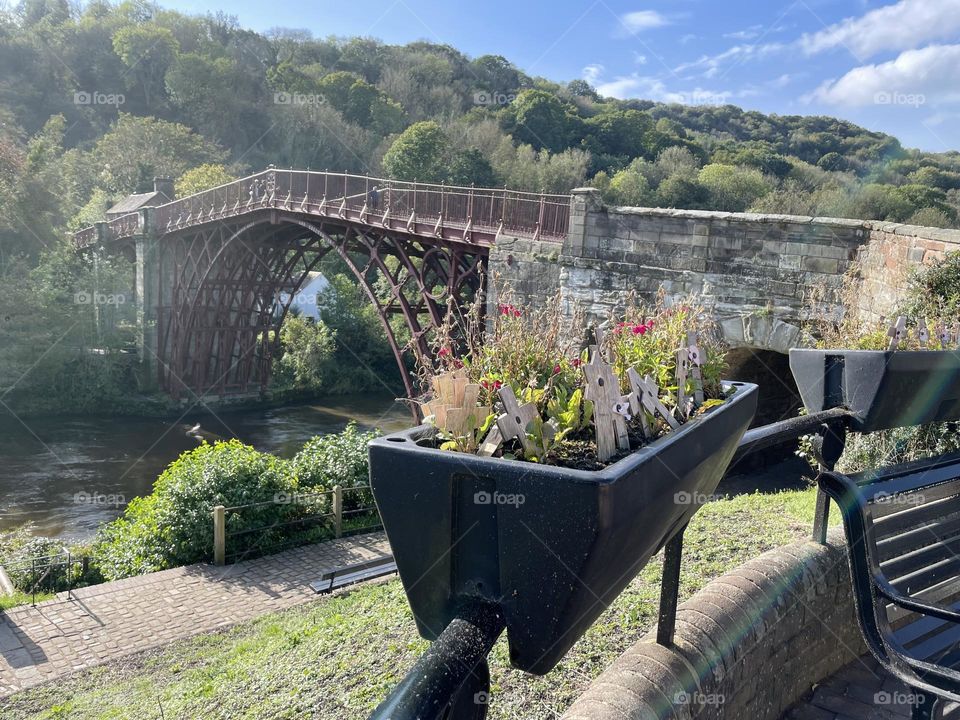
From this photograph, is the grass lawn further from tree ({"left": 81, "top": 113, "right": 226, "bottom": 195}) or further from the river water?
tree ({"left": 81, "top": 113, "right": 226, "bottom": 195})

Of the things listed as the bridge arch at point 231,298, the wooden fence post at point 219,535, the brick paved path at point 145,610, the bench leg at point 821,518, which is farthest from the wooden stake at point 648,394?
the bridge arch at point 231,298

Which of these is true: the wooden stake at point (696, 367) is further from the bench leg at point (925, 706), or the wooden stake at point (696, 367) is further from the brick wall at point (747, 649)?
the bench leg at point (925, 706)

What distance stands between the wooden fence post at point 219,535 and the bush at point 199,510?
228 millimetres

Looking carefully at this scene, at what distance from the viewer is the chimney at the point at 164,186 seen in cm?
3525

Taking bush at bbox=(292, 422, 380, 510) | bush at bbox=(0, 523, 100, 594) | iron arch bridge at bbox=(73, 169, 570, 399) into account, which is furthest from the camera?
iron arch bridge at bbox=(73, 169, 570, 399)

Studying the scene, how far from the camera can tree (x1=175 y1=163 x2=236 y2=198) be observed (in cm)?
4066

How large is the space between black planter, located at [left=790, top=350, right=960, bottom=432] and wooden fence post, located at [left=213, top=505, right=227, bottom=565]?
9.55 m

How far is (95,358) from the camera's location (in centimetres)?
2888

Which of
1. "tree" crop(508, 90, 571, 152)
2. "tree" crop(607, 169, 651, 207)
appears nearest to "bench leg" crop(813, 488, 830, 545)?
"tree" crop(607, 169, 651, 207)

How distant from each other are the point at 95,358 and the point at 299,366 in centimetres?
876

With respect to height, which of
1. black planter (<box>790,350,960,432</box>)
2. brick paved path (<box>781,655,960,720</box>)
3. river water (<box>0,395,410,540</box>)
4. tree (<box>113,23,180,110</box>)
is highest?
tree (<box>113,23,180,110</box>)

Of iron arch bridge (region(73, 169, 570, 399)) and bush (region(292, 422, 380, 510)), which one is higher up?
iron arch bridge (region(73, 169, 570, 399))

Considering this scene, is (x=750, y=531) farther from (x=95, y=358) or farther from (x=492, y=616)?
(x=95, y=358)

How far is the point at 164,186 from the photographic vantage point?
117 ft
